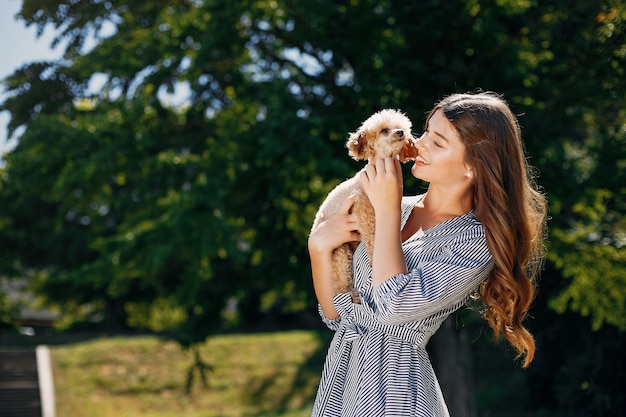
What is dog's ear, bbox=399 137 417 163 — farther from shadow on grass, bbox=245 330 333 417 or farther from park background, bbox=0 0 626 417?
shadow on grass, bbox=245 330 333 417

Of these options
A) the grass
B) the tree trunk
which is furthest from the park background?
the grass

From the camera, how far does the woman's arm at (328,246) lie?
2.67 meters

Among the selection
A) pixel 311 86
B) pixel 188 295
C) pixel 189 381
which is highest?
pixel 311 86

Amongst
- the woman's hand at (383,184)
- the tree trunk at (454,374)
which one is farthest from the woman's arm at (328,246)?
the tree trunk at (454,374)

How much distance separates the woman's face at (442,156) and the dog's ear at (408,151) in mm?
151

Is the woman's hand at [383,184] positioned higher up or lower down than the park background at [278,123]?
lower down

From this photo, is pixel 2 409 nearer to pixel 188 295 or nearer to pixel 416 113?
pixel 188 295

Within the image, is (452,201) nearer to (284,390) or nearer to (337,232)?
(337,232)

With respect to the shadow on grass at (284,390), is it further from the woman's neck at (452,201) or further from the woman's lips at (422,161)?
the woman's lips at (422,161)

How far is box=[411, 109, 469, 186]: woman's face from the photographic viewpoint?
8.21 feet

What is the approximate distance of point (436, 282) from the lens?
236 cm

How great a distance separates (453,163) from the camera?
2.51 m

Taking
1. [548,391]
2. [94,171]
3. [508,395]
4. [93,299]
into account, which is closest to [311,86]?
[94,171]

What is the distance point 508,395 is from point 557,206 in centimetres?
850
